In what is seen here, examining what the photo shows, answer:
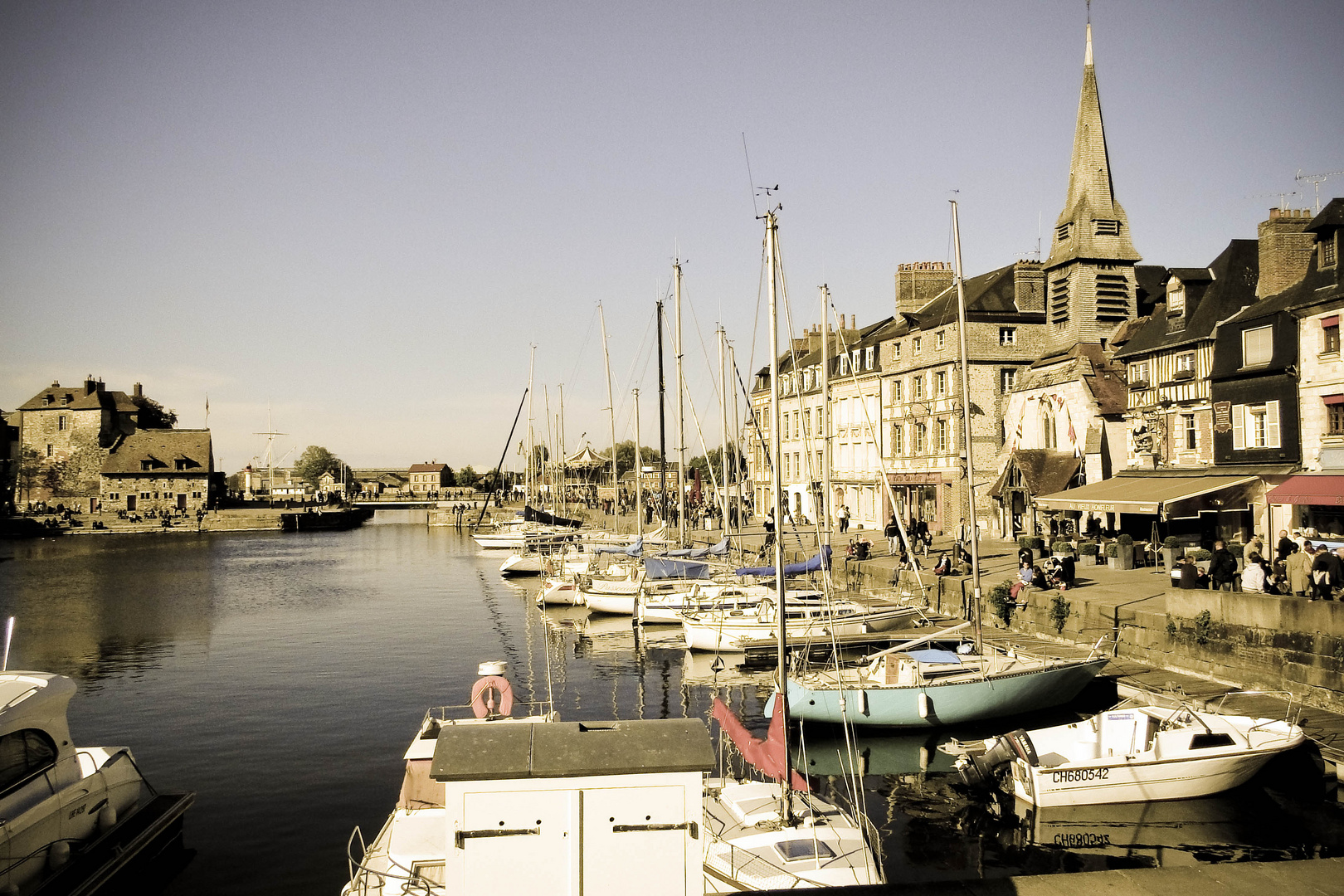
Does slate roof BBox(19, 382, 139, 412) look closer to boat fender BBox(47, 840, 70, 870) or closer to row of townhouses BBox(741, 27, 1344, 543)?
row of townhouses BBox(741, 27, 1344, 543)

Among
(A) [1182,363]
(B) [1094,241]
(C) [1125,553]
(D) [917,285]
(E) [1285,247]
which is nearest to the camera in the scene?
(E) [1285,247]

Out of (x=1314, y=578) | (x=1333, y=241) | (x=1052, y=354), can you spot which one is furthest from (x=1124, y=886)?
(x=1052, y=354)

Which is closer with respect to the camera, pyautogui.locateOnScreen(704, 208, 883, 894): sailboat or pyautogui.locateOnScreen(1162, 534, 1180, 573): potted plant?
pyautogui.locateOnScreen(704, 208, 883, 894): sailboat

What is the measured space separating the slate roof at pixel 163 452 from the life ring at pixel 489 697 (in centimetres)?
11390

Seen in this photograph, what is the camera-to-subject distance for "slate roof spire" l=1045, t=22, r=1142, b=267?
39.9 metres

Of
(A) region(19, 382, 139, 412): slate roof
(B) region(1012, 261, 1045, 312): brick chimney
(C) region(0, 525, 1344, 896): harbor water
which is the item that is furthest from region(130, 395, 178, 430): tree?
(B) region(1012, 261, 1045, 312): brick chimney

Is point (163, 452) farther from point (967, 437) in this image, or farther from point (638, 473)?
point (967, 437)

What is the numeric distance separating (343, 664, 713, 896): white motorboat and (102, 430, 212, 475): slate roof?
124 metres

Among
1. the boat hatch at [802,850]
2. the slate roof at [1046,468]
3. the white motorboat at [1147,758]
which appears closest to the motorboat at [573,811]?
the boat hatch at [802,850]

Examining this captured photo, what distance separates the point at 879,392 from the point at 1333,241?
2768 cm

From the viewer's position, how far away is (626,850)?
4883 mm

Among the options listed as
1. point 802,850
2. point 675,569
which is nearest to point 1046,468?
point 675,569

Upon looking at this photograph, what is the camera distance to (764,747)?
40.2 feet

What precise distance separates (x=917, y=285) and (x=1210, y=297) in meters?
22.9
